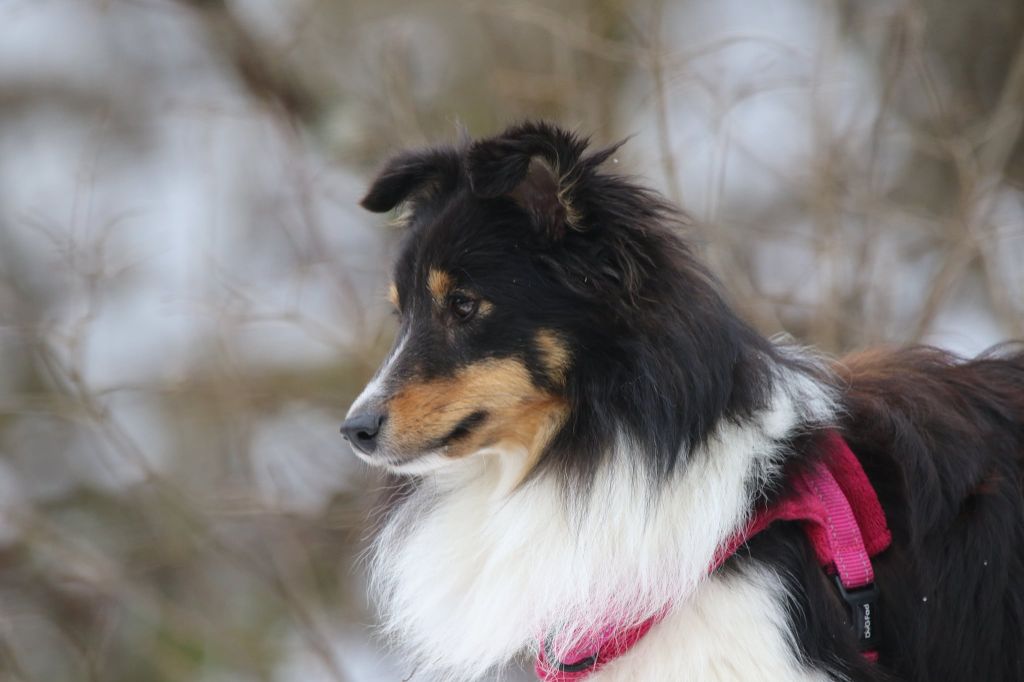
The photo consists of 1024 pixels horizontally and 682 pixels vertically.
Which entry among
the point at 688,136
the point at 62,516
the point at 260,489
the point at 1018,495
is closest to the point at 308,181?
the point at 260,489

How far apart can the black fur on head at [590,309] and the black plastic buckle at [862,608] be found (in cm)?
48

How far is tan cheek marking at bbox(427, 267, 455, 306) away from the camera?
291 centimetres

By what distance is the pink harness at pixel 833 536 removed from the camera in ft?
8.68

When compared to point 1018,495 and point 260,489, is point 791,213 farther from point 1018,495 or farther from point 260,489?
point 1018,495

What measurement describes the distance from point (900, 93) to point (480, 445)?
15.7ft

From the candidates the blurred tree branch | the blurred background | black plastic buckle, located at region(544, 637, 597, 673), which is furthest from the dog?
the blurred tree branch

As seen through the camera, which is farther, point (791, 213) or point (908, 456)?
point (791, 213)

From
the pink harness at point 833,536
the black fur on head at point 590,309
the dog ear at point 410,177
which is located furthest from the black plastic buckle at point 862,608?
the dog ear at point 410,177

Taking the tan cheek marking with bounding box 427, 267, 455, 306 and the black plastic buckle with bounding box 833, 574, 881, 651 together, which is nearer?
the black plastic buckle with bounding box 833, 574, 881, 651

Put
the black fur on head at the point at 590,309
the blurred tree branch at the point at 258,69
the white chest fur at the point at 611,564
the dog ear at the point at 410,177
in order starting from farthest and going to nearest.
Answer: the blurred tree branch at the point at 258,69
the dog ear at the point at 410,177
the black fur on head at the point at 590,309
the white chest fur at the point at 611,564

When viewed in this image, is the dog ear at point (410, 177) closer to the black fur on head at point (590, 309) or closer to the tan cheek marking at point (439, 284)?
the black fur on head at point (590, 309)

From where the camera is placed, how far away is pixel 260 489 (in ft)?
17.9

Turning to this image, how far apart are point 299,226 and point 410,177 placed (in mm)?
2847

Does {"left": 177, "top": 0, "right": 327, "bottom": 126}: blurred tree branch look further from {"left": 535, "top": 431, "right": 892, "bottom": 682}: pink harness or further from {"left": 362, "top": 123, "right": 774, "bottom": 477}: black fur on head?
{"left": 535, "top": 431, "right": 892, "bottom": 682}: pink harness
